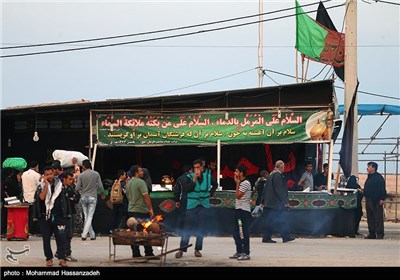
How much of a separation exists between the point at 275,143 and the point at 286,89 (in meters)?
1.64

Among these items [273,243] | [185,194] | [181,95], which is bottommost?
[273,243]

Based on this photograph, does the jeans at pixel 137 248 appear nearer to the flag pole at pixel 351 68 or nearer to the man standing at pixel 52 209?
the man standing at pixel 52 209

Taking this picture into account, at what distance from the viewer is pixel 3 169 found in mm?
23891

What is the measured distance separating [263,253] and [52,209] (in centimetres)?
485

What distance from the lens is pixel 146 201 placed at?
15.8 meters

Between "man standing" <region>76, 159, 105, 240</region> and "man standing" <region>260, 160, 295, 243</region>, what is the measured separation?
392 cm

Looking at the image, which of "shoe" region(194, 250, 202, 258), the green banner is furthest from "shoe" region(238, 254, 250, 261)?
the green banner

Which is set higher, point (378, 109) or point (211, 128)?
point (378, 109)

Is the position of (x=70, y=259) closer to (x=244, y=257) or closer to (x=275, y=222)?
(x=244, y=257)

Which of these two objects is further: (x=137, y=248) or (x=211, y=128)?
(x=211, y=128)

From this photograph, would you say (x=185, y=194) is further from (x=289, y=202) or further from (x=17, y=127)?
(x=17, y=127)

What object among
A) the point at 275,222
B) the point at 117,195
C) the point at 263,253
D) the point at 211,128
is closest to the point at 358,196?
the point at 275,222
